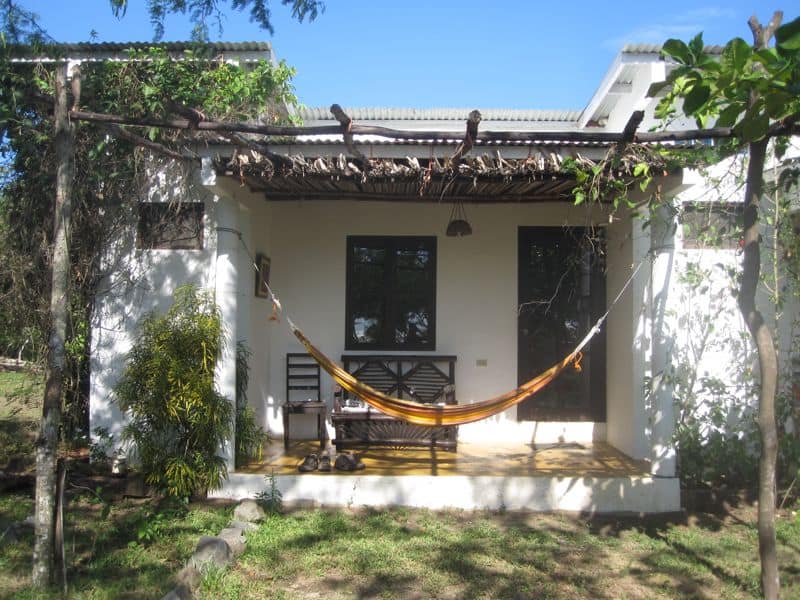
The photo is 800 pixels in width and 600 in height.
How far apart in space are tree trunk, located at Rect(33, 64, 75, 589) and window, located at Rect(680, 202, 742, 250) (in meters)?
3.99

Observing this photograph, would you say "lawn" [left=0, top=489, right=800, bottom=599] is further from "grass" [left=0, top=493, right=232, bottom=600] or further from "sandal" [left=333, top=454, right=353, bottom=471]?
"sandal" [left=333, top=454, right=353, bottom=471]

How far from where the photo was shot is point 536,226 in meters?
6.38

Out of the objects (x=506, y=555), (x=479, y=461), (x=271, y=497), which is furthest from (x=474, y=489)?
(x=271, y=497)

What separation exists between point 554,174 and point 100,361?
3627 millimetres

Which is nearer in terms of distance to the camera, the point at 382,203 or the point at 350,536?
the point at 350,536

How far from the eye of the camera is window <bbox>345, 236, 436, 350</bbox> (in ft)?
21.1

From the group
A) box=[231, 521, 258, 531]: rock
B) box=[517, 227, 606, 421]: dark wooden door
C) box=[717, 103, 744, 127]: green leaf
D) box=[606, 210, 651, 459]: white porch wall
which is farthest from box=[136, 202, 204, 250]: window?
box=[717, 103, 744, 127]: green leaf

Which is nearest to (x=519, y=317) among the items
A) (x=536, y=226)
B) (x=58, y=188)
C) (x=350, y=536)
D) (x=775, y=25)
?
(x=536, y=226)

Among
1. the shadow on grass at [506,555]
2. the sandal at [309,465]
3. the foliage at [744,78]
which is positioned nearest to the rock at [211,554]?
the shadow on grass at [506,555]

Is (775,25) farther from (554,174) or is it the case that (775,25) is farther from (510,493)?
(510,493)

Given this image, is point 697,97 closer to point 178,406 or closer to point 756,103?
point 756,103

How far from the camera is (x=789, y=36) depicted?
86.4 inches

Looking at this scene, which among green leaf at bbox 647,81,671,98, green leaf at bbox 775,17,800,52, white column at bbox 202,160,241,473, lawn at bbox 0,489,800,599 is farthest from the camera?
white column at bbox 202,160,241,473

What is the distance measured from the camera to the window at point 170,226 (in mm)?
5148
